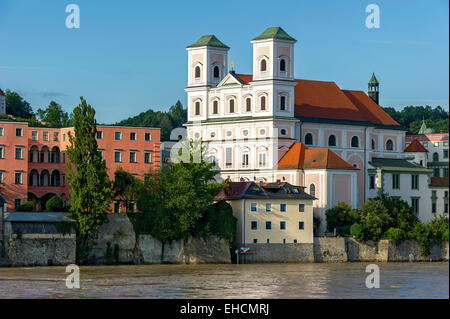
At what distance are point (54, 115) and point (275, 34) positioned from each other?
42.8 meters

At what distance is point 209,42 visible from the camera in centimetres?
11144

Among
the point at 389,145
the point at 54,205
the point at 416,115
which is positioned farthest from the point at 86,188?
the point at 416,115

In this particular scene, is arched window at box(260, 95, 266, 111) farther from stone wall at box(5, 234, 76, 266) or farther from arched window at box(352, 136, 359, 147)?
stone wall at box(5, 234, 76, 266)

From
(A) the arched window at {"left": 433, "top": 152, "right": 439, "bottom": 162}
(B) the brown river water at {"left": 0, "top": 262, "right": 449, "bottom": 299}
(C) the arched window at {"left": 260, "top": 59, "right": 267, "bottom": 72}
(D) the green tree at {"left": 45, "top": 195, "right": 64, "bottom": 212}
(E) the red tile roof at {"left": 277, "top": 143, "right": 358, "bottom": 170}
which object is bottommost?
(B) the brown river water at {"left": 0, "top": 262, "right": 449, "bottom": 299}

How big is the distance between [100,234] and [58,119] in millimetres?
58092

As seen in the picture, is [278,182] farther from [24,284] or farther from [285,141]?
[24,284]

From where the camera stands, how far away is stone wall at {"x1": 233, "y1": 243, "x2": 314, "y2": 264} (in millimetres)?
88625

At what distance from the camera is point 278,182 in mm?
93625

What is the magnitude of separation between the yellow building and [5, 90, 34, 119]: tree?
65.9 meters

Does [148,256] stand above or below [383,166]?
below

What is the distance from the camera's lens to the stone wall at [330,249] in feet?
301

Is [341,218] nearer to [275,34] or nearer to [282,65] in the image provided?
[282,65]

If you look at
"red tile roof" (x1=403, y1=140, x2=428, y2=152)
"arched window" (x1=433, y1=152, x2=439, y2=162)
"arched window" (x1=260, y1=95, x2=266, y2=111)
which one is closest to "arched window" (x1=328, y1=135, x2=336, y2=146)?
"arched window" (x1=260, y1=95, x2=266, y2=111)
